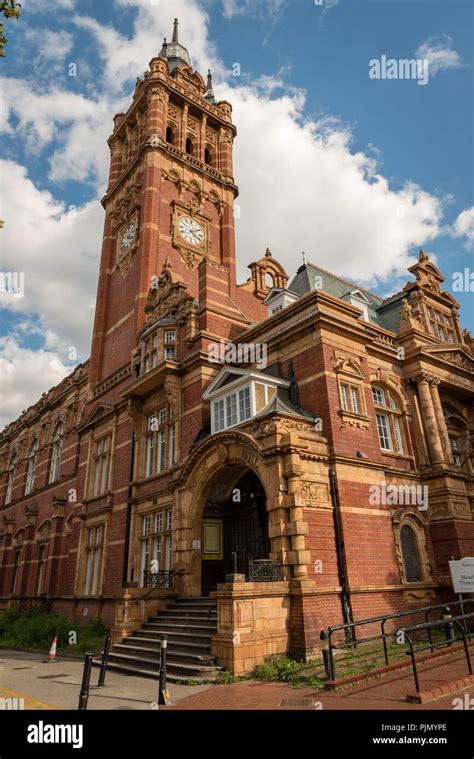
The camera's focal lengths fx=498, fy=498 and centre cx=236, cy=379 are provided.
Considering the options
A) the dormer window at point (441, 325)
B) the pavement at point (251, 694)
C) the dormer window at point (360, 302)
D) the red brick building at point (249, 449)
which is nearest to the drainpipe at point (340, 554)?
the red brick building at point (249, 449)

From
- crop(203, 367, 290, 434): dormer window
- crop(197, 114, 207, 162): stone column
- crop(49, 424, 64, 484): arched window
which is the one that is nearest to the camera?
crop(203, 367, 290, 434): dormer window

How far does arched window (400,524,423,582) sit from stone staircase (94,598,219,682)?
262 inches

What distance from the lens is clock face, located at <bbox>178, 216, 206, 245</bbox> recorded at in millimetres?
30683

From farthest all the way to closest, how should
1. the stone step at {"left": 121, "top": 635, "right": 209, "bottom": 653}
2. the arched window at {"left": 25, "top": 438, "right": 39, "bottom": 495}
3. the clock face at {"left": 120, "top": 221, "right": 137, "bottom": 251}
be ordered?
1. the arched window at {"left": 25, "top": 438, "right": 39, "bottom": 495}
2. the clock face at {"left": 120, "top": 221, "right": 137, "bottom": 251}
3. the stone step at {"left": 121, "top": 635, "right": 209, "bottom": 653}

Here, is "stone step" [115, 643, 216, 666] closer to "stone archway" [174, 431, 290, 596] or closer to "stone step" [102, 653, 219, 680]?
"stone step" [102, 653, 219, 680]

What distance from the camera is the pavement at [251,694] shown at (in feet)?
26.8

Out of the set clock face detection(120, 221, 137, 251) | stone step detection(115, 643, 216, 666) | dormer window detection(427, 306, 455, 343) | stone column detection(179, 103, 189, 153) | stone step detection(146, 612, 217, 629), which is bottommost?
stone step detection(115, 643, 216, 666)

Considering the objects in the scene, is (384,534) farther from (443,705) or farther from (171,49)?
(171,49)

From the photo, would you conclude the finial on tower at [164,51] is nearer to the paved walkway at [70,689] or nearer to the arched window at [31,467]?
the arched window at [31,467]

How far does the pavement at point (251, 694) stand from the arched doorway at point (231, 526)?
5.76 metres

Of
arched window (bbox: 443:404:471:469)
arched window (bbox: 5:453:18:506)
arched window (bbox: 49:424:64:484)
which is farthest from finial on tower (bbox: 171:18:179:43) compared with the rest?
arched window (bbox: 443:404:471:469)

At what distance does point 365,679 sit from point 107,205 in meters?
33.6
